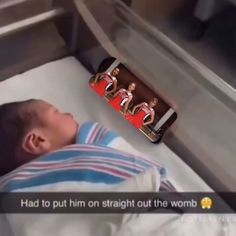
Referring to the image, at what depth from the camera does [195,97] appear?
0.94 meters

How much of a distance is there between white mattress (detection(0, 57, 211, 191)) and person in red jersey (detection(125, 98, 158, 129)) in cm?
1

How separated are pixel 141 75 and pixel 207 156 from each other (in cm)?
21

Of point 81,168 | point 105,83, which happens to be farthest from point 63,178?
point 105,83

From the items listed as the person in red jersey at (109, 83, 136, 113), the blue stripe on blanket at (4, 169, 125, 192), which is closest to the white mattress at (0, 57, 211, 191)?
the person in red jersey at (109, 83, 136, 113)

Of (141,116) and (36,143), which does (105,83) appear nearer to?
(141,116)

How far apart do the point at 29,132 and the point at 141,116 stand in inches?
8.4

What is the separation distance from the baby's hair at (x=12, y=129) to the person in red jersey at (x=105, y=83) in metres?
0.17

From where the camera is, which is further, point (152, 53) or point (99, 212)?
point (152, 53)

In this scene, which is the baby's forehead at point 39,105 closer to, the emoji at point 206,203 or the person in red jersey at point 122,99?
the person in red jersey at point 122,99

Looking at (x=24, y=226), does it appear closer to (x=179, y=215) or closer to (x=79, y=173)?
(x=79, y=173)

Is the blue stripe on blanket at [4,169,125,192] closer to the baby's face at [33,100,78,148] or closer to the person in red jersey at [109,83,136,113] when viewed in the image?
the baby's face at [33,100,78,148]

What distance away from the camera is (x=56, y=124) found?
31.4 inches

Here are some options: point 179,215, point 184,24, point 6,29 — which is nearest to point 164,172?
point 179,215

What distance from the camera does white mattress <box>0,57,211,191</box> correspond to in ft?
2.69
